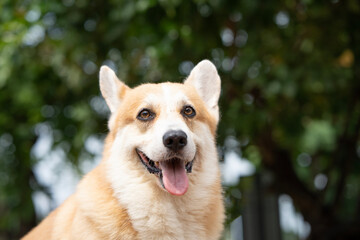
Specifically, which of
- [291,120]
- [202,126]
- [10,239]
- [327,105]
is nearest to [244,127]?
[291,120]

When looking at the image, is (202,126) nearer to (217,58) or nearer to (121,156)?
(121,156)

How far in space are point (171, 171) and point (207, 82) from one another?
1205 mm

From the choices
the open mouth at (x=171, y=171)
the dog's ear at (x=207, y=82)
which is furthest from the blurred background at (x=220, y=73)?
the open mouth at (x=171, y=171)

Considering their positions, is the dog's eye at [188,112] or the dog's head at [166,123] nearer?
the dog's head at [166,123]

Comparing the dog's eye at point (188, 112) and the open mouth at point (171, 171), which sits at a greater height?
the dog's eye at point (188, 112)

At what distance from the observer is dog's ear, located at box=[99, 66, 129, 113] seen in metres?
4.72

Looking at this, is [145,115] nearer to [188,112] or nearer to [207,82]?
[188,112]

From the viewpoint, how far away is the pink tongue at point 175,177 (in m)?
4.00

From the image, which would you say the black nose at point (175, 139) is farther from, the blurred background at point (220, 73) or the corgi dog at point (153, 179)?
the blurred background at point (220, 73)

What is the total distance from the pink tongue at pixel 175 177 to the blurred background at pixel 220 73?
3.26 meters

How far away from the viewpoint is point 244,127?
826 centimetres

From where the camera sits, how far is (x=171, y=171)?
4109mm

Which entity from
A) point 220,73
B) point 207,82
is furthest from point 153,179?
point 220,73

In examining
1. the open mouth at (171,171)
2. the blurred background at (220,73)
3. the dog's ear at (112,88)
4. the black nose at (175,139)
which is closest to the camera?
the black nose at (175,139)
